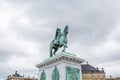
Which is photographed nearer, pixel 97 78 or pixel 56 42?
pixel 56 42

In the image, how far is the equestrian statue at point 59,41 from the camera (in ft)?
70.5

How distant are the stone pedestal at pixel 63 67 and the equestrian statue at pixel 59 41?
1554 mm

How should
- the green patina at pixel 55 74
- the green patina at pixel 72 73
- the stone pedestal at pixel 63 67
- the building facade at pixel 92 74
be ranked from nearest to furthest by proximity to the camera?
the green patina at pixel 72 73 → the stone pedestal at pixel 63 67 → the green patina at pixel 55 74 → the building facade at pixel 92 74

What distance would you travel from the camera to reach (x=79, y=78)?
20.1 metres

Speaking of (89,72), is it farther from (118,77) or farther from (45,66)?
(45,66)

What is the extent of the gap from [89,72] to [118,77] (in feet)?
43.1

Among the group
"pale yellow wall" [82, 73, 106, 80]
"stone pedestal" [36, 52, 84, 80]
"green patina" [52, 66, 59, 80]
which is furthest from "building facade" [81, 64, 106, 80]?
"green patina" [52, 66, 59, 80]

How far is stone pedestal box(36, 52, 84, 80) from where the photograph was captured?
19.2m

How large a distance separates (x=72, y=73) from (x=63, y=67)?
1.17m

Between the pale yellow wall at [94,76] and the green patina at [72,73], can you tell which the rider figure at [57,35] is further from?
the pale yellow wall at [94,76]

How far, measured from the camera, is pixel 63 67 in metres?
19.1

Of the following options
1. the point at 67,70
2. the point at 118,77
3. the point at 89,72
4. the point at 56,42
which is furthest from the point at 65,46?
the point at 118,77

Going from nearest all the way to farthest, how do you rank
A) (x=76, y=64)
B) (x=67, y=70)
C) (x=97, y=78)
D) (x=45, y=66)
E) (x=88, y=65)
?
(x=67, y=70)
(x=76, y=64)
(x=45, y=66)
(x=97, y=78)
(x=88, y=65)

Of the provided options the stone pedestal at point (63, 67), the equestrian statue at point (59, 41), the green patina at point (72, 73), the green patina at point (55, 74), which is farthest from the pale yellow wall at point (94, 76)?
the green patina at point (55, 74)
